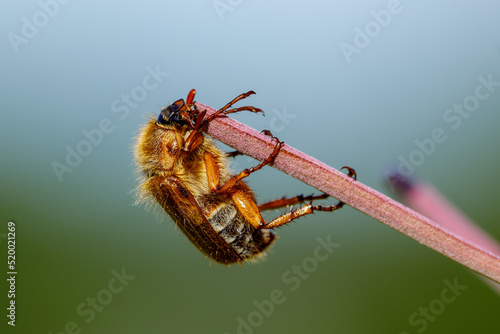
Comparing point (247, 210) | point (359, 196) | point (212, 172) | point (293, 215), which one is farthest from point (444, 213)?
point (212, 172)

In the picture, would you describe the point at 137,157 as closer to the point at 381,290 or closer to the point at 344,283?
the point at 381,290

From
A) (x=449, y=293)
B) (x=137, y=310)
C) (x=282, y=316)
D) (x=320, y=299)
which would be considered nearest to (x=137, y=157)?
(x=449, y=293)

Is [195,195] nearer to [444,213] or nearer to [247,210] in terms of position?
[247,210]

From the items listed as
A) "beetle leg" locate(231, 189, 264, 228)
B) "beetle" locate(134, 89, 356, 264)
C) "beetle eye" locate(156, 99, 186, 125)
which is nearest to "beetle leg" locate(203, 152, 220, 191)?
"beetle" locate(134, 89, 356, 264)

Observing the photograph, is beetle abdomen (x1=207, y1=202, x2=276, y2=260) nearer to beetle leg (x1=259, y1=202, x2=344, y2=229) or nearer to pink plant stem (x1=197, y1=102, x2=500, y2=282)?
beetle leg (x1=259, y1=202, x2=344, y2=229)

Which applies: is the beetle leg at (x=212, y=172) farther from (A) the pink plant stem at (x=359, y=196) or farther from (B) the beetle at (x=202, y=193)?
(A) the pink plant stem at (x=359, y=196)

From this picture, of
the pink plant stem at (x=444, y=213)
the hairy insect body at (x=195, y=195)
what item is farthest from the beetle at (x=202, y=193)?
the pink plant stem at (x=444, y=213)
